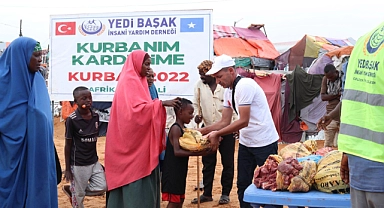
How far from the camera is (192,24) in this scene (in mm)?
8695

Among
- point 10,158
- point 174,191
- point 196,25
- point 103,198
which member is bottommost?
point 103,198

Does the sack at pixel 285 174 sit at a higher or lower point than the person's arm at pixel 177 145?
lower

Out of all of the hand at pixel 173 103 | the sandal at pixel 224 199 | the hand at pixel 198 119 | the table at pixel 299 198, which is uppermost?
the hand at pixel 173 103

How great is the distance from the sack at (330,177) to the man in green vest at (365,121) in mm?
746

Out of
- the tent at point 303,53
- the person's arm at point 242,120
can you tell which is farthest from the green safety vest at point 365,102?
the tent at point 303,53

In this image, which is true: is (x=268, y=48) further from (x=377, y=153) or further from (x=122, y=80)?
(x=377, y=153)

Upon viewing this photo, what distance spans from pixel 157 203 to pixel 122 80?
4.63 feet

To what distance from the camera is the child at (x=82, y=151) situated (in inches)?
235

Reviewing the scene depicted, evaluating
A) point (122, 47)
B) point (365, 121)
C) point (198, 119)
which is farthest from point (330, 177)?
point (122, 47)

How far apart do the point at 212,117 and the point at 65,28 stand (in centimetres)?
347

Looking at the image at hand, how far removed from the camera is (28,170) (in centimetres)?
479

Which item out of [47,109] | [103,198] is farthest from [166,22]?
[47,109]

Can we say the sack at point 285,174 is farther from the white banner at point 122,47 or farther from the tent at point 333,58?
the tent at point 333,58

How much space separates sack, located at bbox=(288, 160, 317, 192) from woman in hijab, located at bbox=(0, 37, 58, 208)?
7.54 feet
